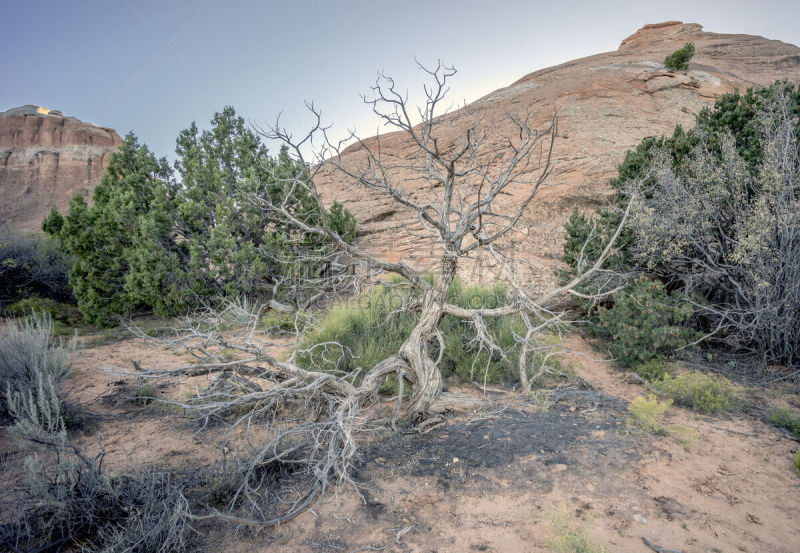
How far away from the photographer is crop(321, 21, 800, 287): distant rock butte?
9625 mm

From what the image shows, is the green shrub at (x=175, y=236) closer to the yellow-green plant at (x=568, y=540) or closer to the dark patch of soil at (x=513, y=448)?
the dark patch of soil at (x=513, y=448)

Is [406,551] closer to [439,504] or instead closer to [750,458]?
[439,504]

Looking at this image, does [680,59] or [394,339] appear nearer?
[394,339]

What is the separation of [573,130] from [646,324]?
26.2 ft

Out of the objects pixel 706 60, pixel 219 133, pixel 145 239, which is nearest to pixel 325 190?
pixel 219 133

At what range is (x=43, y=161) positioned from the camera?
24.1 m

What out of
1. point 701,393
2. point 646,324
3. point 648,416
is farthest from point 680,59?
point 648,416

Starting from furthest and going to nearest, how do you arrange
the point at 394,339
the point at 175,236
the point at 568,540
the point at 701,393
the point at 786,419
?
the point at 175,236, the point at 394,339, the point at 701,393, the point at 786,419, the point at 568,540

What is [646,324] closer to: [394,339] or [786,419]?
[786,419]

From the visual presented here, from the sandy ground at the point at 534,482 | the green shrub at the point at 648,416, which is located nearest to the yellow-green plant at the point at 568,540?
the sandy ground at the point at 534,482

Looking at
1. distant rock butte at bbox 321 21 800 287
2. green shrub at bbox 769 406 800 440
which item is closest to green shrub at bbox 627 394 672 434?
green shrub at bbox 769 406 800 440

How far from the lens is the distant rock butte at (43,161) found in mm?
22430

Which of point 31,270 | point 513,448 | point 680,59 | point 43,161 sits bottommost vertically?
point 513,448

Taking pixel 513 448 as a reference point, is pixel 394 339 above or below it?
above
